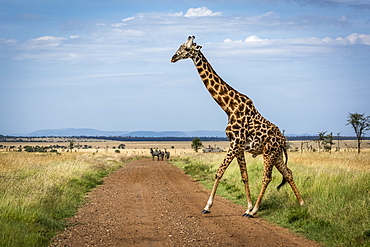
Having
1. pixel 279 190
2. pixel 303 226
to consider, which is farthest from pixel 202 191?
pixel 303 226

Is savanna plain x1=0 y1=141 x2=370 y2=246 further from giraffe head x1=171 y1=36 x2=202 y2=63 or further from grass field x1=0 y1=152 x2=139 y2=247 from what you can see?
giraffe head x1=171 y1=36 x2=202 y2=63

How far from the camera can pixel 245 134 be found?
12195mm

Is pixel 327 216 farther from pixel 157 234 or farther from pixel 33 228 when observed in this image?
pixel 33 228

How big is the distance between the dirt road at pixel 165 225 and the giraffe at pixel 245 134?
3.17 ft

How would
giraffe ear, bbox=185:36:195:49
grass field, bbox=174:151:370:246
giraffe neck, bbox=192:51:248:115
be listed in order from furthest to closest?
1. giraffe ear, bbox=185:36:195:49
2. giraffe neck, bbox=192:51:248:115
3. grass field, bbox=174:151:370:246

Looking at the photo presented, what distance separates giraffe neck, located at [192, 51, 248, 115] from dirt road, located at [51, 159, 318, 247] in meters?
2.89

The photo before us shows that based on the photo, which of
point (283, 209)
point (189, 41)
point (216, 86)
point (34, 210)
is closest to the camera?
point (34, 210)

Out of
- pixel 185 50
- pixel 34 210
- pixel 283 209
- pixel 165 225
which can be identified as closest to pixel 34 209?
pixel 34 210

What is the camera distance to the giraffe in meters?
12.2

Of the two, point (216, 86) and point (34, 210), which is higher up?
point (216, 86)

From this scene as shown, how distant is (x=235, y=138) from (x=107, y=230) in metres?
4.16

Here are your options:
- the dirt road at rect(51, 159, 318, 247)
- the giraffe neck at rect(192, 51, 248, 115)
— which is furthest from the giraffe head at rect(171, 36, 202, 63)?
the dirt road at rect(51, 159, 318, 247)

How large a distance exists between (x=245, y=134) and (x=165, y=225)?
3.31 metres

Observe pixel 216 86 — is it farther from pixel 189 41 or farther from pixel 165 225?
pixel 165 225
